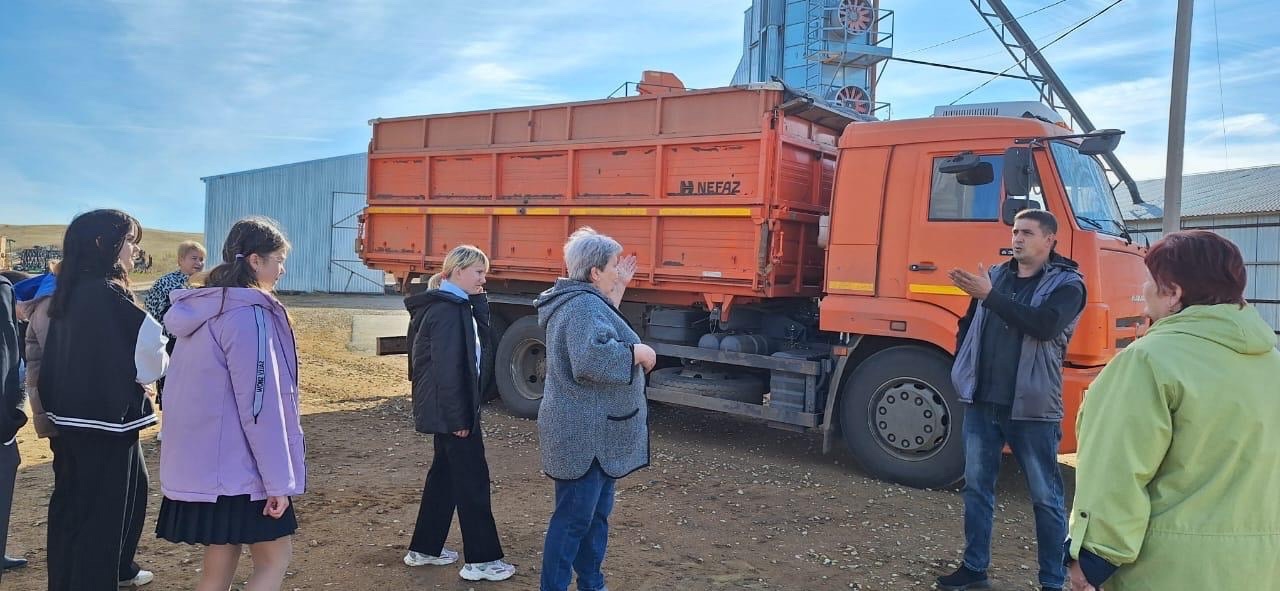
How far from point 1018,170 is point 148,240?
228ft

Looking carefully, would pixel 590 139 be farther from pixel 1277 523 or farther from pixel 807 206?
pixel 1277 523

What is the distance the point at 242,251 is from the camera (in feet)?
9.52

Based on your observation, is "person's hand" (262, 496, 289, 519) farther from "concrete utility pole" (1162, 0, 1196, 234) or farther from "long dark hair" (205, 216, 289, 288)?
"concrete utility pole" (1162, 0, 1196, 234)

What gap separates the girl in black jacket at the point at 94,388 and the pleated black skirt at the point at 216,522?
1.91 ft

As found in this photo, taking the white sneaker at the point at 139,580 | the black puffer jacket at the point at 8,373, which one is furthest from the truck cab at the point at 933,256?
the black puffer jacket at the point at 8,373

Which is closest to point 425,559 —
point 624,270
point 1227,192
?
point 624,270

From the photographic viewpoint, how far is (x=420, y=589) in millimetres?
4008

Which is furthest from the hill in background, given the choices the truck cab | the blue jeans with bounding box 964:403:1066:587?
the blue jeans with bounding box 964:403:1066:587

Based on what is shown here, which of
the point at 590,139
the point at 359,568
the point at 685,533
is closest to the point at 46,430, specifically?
the point at 359,568

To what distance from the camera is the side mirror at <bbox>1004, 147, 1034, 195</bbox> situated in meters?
5.39

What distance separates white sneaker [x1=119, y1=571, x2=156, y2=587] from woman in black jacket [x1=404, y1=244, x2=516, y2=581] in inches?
47.4

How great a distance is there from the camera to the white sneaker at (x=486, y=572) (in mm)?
4082

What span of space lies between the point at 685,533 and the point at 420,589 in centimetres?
165

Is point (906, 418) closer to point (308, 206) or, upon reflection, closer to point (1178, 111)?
point (1178, 111)
